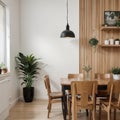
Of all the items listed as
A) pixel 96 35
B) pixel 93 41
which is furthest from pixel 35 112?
pixel 96 35

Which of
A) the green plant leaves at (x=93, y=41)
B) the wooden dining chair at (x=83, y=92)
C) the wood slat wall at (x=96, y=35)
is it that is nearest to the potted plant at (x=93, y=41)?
the green plant leaves at (x=93, y=41)

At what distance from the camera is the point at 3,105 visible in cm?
398

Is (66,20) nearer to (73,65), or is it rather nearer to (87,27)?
(87,27)

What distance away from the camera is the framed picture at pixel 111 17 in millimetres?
5797

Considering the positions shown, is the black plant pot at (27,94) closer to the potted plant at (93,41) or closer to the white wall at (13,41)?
the white wall at (13,41)

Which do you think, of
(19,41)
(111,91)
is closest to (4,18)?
(19,41)

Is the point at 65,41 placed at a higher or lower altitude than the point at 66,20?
lower

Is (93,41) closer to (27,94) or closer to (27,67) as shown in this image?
(27,67)

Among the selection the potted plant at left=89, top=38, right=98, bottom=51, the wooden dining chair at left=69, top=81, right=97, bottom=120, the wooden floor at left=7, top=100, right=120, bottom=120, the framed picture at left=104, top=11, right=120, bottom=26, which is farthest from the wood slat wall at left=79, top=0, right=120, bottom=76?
the wooden dining chair at left=69, top=81, right=97, bottom=120

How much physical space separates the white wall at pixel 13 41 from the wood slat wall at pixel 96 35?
1.88 metres

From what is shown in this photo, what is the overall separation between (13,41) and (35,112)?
6.72 ft

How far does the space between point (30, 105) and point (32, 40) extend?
6.38 ft

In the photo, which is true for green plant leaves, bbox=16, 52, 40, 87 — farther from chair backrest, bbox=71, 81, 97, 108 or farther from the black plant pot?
chair backrest, bbox=71, 81, 97, 108

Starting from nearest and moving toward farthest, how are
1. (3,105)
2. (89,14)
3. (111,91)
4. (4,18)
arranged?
(111,91)
(3,105)
(4,18)
(89,14)
